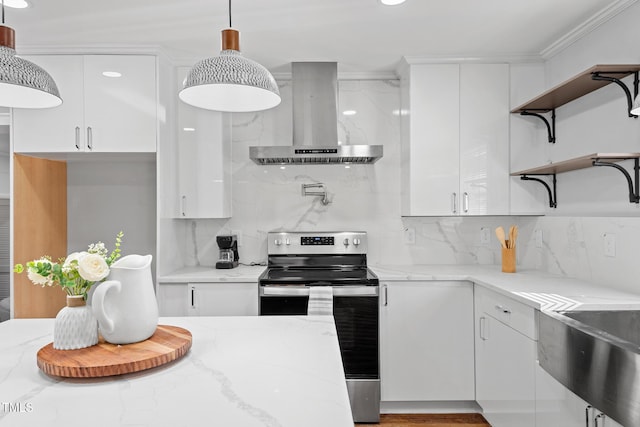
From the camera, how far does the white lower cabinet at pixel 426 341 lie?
105 inches

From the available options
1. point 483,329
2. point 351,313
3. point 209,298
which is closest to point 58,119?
point 209,298

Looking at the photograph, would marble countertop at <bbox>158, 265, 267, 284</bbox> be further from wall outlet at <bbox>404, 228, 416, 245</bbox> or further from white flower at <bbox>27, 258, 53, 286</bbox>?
white flower at <bbox>27, 258, 53, 286</bbox>

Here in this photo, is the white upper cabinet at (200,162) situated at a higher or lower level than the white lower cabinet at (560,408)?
higher

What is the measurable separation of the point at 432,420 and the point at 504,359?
0.76m

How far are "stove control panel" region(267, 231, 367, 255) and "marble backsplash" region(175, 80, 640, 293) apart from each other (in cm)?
12

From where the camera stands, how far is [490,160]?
2918mm

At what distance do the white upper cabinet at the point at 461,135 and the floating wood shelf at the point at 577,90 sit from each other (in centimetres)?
22

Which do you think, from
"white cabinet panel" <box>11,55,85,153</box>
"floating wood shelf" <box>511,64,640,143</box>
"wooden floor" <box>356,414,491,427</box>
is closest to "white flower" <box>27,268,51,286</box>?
"white cabinet panel" <box>11,55,85,153</box>

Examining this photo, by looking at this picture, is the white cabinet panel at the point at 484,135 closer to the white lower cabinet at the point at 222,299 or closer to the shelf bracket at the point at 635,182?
the shelf bracket at the point at 635,182

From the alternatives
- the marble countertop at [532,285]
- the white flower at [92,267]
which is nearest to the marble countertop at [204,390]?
the white flower at [92,267]

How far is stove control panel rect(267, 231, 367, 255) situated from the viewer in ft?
10.3

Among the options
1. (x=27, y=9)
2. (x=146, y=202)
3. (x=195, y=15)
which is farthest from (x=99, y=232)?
(x=195, y=15)

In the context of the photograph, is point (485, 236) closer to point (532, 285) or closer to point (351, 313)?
point (532, 285)

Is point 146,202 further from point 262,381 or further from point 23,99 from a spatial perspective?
point 262,381
